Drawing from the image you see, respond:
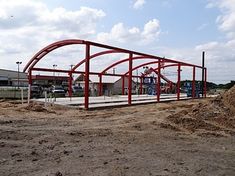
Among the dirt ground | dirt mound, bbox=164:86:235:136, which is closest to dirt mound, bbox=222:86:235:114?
dirt mound, bbox=164:86:235:136

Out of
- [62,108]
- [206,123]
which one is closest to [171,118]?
[206,123]

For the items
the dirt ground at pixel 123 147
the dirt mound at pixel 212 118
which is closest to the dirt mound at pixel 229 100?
the dirt mound at pixel 212 118

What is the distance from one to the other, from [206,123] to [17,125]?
7.69m

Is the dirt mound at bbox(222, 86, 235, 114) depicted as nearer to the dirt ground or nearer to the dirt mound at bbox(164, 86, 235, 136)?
the dirt mound at bbox(164, 86, 235, 136)

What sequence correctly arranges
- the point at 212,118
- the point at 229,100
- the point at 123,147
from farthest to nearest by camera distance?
1. the point at 229,100
2. the point at 212,118
3. the point at 123,147

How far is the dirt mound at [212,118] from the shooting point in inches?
489

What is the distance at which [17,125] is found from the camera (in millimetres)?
12867

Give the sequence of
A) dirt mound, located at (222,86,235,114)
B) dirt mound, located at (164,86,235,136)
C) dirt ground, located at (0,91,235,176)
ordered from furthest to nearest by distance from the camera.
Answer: dirt mound, located at (222,86,235,114)
dirt mound, located at (164,86,235,136)
dirt ground, located at (0,91,235,176)

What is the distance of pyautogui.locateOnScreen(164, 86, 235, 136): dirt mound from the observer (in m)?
12.4

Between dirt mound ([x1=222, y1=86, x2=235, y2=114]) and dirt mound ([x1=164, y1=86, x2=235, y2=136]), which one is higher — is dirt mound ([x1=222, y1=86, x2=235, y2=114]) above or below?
above

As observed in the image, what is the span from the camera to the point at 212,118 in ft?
46.2

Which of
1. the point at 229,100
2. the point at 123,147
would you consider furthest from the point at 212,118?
the point at 123,147

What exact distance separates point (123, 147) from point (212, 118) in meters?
6.49

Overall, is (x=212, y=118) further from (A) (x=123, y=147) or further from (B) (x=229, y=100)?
(A) (x=123, y=147)
